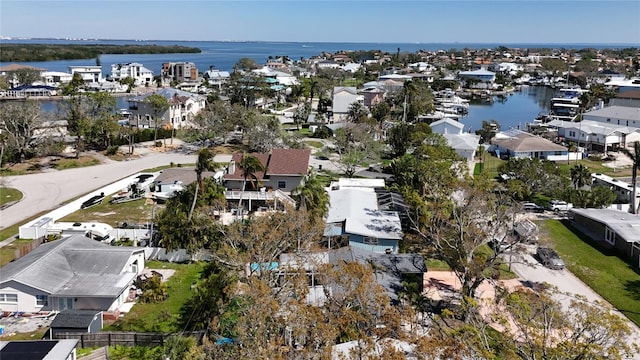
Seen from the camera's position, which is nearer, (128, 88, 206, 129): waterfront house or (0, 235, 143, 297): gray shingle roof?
(0, 235, 143, 297): gray shingle roof

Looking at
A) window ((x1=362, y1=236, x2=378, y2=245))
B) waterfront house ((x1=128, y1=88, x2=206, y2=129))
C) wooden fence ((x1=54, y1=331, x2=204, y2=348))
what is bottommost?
wooden fence ((x1=54, y1=331, x2=204, y2=348))

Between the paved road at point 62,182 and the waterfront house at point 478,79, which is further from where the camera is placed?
the waterfront house at point 478,79

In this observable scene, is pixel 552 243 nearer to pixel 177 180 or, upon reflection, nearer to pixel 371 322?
pixel 371 322

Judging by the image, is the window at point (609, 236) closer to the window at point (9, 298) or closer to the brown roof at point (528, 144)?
the brown roof at point (528, 144)

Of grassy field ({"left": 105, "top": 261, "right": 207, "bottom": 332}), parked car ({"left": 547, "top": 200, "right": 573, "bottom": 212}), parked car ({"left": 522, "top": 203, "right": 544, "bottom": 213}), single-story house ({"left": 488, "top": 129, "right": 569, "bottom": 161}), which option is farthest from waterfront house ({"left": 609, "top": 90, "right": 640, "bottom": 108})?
grassy field ({"left": 105, "top": 261, "right": 207, "bottom": 332})

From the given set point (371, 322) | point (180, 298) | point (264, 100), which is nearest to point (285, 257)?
point (180, 298)

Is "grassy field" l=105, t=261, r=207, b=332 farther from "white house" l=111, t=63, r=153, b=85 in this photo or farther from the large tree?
"white house" l=111, t=63, r=153, b=85

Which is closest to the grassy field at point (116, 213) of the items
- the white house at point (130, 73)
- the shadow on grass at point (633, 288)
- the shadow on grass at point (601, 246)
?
the shadow on grass at point (601, 246)
